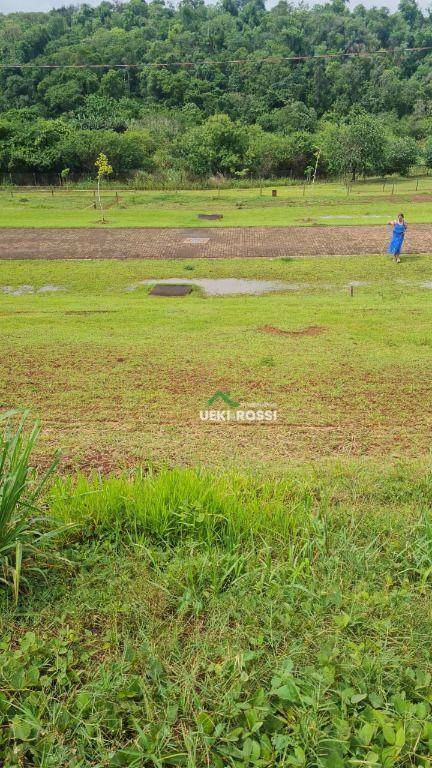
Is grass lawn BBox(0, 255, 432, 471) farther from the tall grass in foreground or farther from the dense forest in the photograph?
the dense forest

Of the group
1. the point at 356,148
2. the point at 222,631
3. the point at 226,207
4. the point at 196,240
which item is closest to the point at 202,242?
the point at 196,240

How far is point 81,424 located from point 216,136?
3983 centimetres

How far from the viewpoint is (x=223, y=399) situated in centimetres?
673

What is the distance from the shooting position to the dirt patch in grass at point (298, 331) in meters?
9.35

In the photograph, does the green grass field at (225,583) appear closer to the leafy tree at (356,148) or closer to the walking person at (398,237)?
the walking person at (398,237)

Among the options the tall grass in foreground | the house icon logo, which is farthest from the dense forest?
the tall grass in foreground

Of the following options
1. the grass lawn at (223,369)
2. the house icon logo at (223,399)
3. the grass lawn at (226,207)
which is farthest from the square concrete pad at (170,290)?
the grass lawn at (226,207)

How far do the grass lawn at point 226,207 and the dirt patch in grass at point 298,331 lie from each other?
13717mm

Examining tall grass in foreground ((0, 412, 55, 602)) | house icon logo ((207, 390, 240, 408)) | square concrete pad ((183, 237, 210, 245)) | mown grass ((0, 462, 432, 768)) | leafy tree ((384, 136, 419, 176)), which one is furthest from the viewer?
leafy tree ((384, 136, 419, 176))

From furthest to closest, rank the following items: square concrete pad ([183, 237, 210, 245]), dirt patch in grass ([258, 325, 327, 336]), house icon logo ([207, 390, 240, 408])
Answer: square concrete pad ([183, 237, 210, 245]) → dirt patch in grass ([258, 325, 327, 336]) → house icon logo ([207, 390, 240, 408])

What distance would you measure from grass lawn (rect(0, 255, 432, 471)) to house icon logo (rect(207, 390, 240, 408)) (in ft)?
0.29

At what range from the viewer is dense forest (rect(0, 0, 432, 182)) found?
40438 mm

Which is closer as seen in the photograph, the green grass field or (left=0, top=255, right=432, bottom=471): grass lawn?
the green grass field
